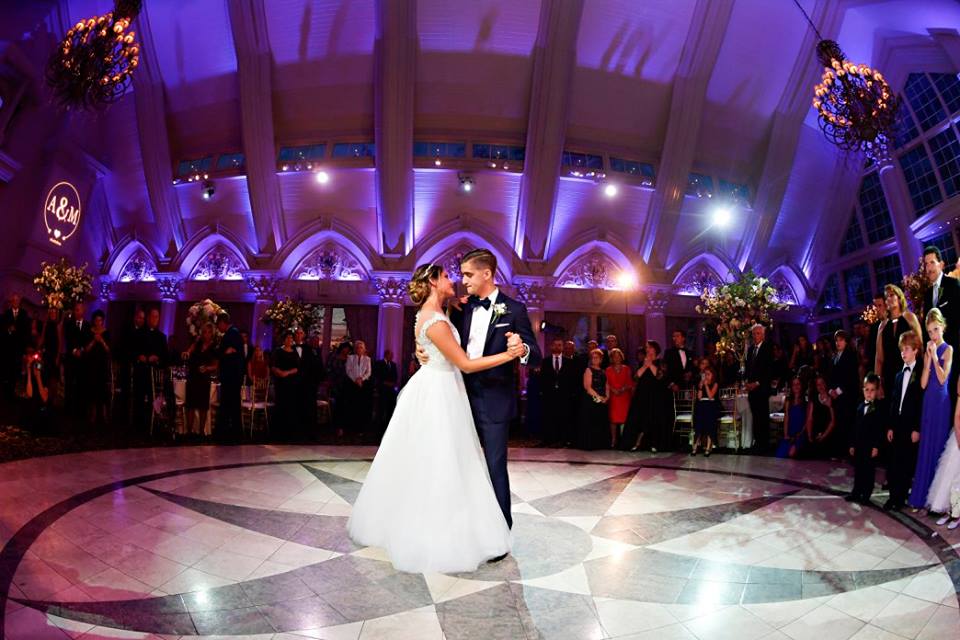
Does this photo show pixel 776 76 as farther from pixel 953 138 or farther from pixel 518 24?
pixel 518 24

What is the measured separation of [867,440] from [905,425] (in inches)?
14.2

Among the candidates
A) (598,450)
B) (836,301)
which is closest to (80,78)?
(598,450)

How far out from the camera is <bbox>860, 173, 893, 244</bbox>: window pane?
14.8 meters

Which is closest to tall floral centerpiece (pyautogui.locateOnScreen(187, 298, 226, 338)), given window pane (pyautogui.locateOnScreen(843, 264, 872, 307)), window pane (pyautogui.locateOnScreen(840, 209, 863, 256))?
window pane (pyautogui.locateOnScreen(843, 264, 872, 307))

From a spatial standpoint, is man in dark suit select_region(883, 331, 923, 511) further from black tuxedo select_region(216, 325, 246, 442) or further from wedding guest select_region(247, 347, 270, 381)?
wedding guest select_region(247, 347, 270, 381)

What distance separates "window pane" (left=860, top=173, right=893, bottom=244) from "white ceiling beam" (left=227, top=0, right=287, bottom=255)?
16.7 meters

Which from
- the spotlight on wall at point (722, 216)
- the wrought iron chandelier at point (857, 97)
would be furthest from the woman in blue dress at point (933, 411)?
the spotlight on wall at point (722, 216)

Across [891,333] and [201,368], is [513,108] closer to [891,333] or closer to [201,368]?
[201,368]

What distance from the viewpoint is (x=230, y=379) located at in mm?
7914

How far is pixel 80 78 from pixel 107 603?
9823mm

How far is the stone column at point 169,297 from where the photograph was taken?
52.2ft

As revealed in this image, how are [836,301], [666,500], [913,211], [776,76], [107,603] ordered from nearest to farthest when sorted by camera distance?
1. [107,603]
2. [666,500]
3. [913,211]
4. [776,76]
5. [836,301]

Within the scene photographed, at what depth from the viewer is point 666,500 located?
493 cm

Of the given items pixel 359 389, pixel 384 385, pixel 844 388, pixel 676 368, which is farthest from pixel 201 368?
pixel 844 388
